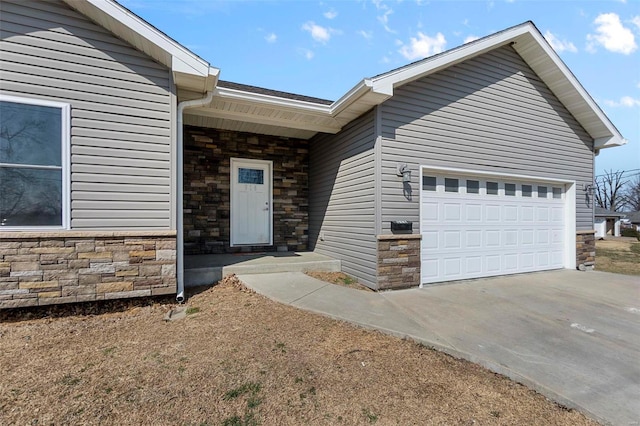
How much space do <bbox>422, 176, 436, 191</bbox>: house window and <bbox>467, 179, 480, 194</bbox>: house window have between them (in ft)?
3.03

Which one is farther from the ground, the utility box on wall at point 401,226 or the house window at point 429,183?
the house window at point 429,183

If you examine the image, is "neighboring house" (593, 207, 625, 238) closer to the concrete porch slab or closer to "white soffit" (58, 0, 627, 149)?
"white soffit" (58, 0, 627, 149)

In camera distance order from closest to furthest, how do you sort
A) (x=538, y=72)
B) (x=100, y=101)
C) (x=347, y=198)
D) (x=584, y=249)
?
1. (x=100, y=101)
2. (x=347, y=198)
3. (x=538, y=72)
4. (x=584, y=249)

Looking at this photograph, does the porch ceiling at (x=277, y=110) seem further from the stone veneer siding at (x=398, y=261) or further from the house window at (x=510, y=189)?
the house window at (x=510, y=189)

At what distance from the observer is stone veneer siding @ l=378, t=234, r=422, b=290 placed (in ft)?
16.6

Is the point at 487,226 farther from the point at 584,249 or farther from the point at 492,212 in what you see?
the point at 584,249

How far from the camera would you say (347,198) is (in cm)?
599

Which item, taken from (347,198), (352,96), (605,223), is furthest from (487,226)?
(605,223)

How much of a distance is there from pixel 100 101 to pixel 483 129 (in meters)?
6.47

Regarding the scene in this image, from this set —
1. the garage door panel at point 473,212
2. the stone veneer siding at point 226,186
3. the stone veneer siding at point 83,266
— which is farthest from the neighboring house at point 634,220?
the stone veneer siding at point 83,266

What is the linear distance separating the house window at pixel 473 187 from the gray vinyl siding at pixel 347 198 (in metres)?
2.28

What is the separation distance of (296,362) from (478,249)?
4.83 m

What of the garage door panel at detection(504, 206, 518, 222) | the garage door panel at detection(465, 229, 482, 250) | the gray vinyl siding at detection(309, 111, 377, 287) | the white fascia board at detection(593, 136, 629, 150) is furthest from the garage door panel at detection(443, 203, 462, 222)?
the white fascia board at detection(593, 136, 629, 150)

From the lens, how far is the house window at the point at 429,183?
562 centimetres
